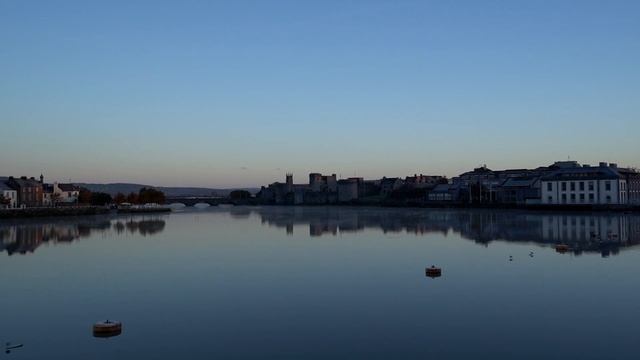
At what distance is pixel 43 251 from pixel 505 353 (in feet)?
92.7

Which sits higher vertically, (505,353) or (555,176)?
(555,176)

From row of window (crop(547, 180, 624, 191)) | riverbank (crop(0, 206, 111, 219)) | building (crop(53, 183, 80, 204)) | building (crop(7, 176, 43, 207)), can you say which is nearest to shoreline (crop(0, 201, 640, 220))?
riverbank (crop(0, 206, 111, 219))

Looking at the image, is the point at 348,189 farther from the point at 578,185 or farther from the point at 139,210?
the point at 578,185

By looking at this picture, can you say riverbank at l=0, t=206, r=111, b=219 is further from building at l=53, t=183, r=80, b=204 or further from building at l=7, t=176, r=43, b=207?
building at l=53, t=183, r=80, b=204

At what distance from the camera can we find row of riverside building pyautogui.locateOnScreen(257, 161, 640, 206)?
77812mm

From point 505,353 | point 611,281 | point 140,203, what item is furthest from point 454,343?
point 140,203

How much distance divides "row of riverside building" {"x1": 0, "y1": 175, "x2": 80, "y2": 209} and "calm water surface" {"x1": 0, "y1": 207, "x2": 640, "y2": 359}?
67.3 m

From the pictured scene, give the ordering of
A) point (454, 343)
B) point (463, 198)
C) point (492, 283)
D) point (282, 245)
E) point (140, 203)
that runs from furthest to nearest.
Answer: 1. point (140, 203)
2. point (463, 198)
3. point (282, 245)
4. point (492, 283)
5. point (454, 343)

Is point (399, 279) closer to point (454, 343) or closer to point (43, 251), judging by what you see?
point (454, 343)

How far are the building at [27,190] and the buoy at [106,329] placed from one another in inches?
3549

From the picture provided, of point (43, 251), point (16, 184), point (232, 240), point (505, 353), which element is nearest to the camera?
point (505, 353)

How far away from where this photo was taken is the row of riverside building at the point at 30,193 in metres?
91.0

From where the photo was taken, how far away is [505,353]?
11203mm

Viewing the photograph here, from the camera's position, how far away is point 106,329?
13164 mm
